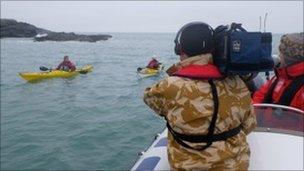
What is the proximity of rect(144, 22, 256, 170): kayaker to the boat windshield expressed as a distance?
47 centimetres

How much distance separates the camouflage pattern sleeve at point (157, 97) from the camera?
2.84 metres

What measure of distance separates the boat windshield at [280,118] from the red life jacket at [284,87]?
27 cm

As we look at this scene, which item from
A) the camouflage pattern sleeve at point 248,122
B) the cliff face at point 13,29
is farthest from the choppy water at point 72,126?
the cliff face at point 13,29

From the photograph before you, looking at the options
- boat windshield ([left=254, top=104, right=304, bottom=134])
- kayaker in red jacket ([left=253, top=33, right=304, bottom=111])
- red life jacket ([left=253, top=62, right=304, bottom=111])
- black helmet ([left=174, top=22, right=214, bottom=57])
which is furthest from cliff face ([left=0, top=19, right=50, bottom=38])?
black helmet ([left=174, top=22, right=214, bottom=57])

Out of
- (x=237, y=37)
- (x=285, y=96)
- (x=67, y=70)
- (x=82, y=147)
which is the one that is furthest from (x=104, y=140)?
(x=67, y=70)

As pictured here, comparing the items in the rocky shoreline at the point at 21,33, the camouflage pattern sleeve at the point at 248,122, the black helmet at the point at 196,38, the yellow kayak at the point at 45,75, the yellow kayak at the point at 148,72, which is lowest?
the rocky shoreline at the point at 21,33

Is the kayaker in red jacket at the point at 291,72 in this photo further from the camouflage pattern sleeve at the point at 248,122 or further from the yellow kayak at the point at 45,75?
the yellow kayak at the point at 45,75

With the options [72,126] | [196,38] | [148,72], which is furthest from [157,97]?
[148,72]

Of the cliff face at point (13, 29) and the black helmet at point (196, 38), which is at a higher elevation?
the black helmet at point (196, 38)

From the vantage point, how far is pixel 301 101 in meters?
3.57

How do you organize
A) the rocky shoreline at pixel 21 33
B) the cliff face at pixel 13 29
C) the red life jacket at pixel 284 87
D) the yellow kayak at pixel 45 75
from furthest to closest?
the cliff face at pixel 13 29 → the rocky shoreline at pixel 21 33 → the yellow kayak at pixel 45 75 → the red life jacket at pixel 284 87

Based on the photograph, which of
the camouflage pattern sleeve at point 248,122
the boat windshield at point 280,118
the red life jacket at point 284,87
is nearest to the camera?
the camouflage pattern sleeve at point 248,122

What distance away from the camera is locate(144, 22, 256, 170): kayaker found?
2.78 m

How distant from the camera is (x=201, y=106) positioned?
2.77 m
